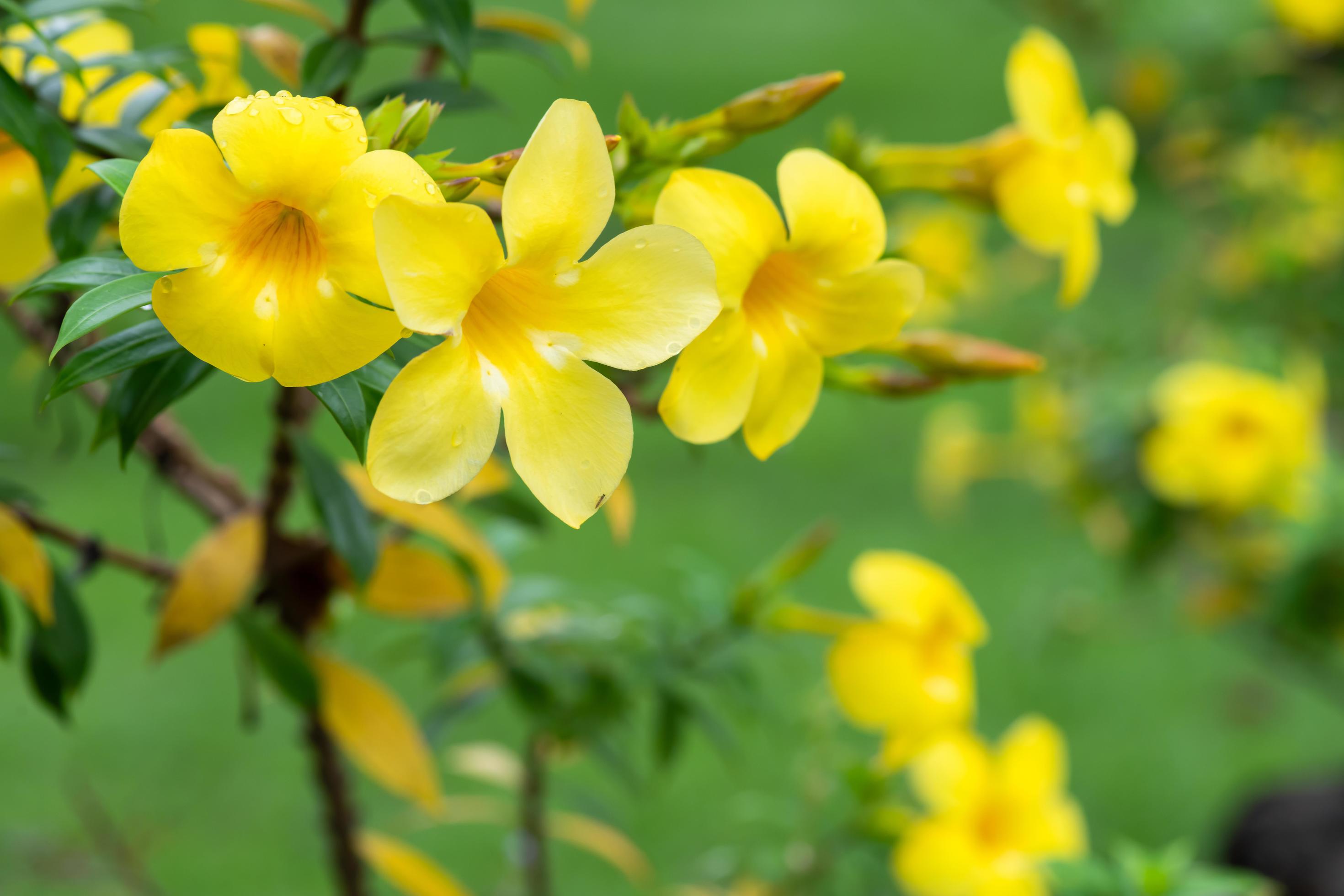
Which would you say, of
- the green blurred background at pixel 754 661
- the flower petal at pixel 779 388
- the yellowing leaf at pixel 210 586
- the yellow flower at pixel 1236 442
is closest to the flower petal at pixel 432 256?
the flower petal at pixel 779 388

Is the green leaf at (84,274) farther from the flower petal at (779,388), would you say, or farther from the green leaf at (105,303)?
Result: the flower petal at (779,388)

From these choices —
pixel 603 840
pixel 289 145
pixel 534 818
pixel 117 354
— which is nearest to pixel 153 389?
pixel 117 354

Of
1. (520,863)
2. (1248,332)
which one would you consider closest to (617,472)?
(520,863)

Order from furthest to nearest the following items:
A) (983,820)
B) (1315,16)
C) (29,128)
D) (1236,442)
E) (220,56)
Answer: (1315,16) → (1236,442) → (983,820) → (220,56) → (29,128)

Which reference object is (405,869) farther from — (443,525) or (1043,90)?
(1043,90)

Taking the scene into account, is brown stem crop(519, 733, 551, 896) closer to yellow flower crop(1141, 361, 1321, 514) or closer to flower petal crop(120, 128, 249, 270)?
flower petal crop(120, 128, 249, 270)

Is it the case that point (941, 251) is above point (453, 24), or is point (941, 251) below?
below
